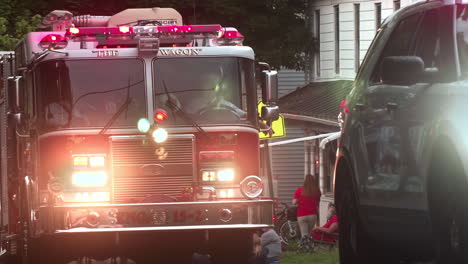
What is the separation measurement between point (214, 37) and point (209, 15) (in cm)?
2073

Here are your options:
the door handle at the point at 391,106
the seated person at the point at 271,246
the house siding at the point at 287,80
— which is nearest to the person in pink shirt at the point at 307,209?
the seated person at the point at 271,246

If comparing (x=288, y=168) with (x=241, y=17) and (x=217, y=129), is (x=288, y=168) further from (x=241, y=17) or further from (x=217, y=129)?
(x=217, y=129)

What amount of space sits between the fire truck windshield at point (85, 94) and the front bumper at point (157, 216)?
104cm

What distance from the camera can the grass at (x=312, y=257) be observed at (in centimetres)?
2497

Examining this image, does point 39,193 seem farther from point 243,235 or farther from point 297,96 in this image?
point 297,96

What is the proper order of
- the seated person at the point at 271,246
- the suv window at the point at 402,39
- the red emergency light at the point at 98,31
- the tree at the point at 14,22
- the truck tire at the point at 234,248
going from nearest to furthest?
the suv window at the point at 402,39
the red emergency light at the point at 98,31
the truck tire at the point at 234,248
the seated person at the point at 271,246
the tree at the point at 14,22

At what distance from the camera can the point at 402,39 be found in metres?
9.67

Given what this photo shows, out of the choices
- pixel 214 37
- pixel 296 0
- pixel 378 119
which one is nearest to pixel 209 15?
pixel 296 0

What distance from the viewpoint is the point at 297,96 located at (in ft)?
149

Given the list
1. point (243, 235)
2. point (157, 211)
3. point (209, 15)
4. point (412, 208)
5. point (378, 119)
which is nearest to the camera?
point (412, 208)

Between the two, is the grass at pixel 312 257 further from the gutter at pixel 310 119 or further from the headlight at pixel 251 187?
the gutter at pixel 310 119

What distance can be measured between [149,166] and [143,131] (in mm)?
412

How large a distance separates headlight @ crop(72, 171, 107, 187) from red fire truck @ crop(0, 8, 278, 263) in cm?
1

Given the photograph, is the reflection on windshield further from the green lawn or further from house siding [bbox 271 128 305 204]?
house siding [bbox 271 128 305 204]
